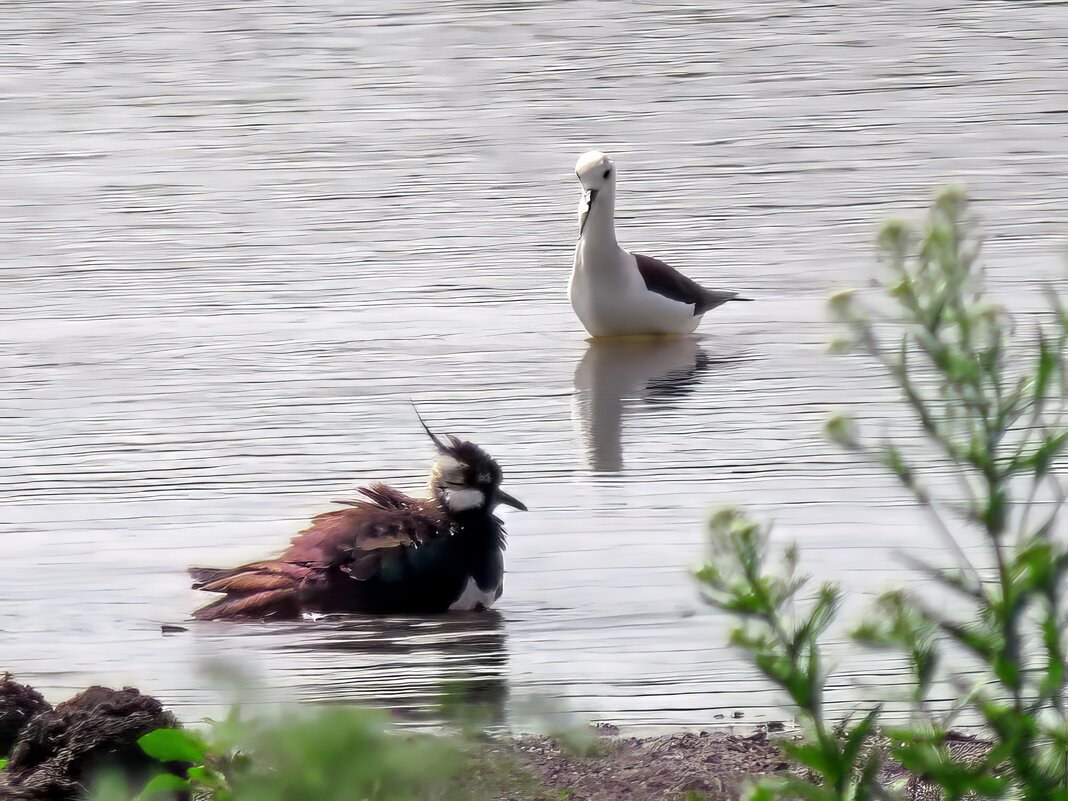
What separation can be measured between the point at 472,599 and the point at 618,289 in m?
4.08

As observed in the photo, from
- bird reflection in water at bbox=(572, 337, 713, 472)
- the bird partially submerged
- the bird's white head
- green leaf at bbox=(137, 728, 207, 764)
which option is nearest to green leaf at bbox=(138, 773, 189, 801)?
green leaf at bbox=(137, 728, 207, 764)

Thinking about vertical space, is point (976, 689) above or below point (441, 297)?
above

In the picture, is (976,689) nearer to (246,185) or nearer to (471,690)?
(471,690)

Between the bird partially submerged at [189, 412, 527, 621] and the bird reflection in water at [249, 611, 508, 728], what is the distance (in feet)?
0.24

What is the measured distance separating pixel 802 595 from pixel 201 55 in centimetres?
1494

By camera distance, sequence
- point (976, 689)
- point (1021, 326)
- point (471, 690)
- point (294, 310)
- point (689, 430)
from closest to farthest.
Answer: point (976, 689) < point (471, 690) < point (689, 430) < point (1021, 326) < point (294, 310)

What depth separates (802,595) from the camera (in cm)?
553

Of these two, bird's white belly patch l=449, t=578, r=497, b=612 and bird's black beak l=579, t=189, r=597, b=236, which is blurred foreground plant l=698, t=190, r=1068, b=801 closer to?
bird's white belly patch l=449, t=578, r=497, b=612

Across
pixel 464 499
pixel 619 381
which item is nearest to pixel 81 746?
pixel 464 499

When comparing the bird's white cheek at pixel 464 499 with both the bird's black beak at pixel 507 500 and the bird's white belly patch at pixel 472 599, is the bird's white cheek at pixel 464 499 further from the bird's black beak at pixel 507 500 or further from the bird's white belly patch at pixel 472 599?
the bird's white belly patch at pixel 472 599

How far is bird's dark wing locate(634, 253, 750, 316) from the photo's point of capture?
10047 millimetres

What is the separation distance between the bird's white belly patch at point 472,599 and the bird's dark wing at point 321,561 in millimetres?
239

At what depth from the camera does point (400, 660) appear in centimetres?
574

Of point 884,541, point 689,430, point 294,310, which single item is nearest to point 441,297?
point 294,310
